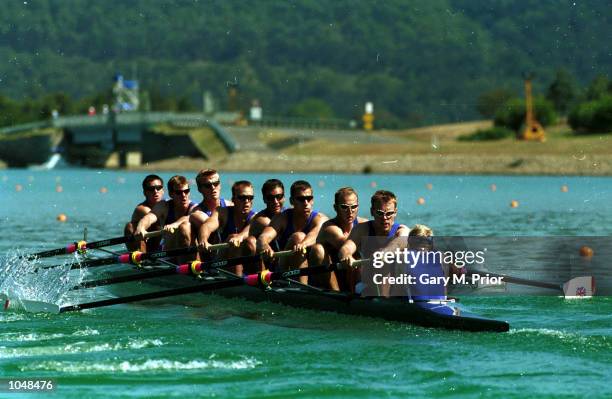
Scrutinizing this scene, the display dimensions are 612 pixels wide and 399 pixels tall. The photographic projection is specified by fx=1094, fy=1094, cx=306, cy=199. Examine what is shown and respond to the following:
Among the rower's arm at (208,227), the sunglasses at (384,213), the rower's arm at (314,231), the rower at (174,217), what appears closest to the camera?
the sunglasses at (384,213)

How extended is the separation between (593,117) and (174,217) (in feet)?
→ 213

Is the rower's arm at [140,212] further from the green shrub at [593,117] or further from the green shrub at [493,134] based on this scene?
the green shrub at [493,134]

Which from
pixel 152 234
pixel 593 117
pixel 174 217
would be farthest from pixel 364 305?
pixel 593 117

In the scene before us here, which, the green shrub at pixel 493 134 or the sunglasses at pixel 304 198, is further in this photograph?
the green shrub at pixel 493 134

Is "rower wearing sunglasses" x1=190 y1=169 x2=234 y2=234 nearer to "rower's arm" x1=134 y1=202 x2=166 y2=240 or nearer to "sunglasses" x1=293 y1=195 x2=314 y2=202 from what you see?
"rower's arm" x1=134 y1=202 x2=166 y2=240

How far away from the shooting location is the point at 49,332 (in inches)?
463

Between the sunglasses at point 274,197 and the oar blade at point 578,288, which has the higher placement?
the sunglasses at point 274,197

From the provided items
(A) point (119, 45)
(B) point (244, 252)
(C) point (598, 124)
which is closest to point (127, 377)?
(B) point (244, 252)

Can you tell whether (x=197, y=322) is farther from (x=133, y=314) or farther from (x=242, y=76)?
(x=242, y=76)

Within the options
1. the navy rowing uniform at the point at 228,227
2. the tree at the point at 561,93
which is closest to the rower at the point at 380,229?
the navy rowing uniform at the point at 228,227

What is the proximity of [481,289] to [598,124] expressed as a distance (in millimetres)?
67743

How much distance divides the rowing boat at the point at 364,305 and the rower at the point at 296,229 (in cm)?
31

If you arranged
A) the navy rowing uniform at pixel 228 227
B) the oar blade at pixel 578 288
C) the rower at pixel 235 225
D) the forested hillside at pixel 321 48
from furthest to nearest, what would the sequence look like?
1. the forested hillside at pixel 321 48
2. the navy rowing uniform at pixel 228 227
3. the rower at pixel 235 225
4. the oar blade at pixel 578 288

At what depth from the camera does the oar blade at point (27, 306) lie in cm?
1274
